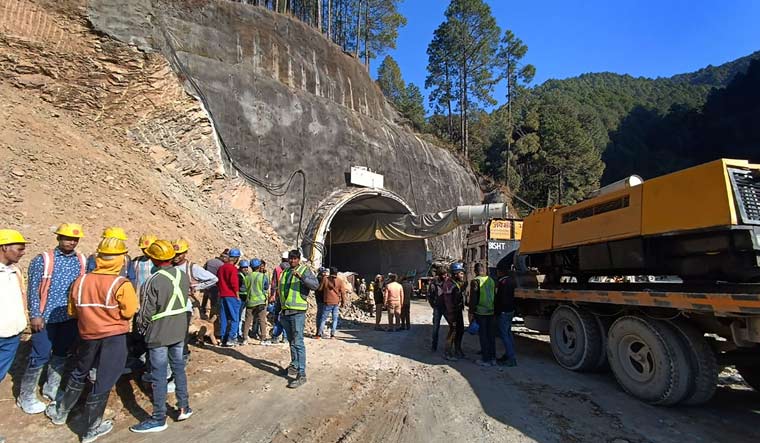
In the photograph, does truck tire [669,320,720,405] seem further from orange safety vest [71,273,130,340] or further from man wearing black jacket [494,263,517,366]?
orange safety vest [71,273,130,340]

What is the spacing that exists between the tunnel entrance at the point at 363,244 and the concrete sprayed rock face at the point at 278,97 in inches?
21.4

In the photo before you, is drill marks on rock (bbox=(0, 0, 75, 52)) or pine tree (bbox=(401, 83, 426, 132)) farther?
pine tree (bbox=(401, 83, 426, 132))

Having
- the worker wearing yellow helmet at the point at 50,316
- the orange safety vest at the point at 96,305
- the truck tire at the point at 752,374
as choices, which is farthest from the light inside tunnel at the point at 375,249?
the orange safety vest at the point at 96,305

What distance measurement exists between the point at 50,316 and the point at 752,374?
781 cm

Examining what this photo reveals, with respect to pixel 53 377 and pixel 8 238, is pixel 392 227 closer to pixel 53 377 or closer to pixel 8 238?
pixel 53 377

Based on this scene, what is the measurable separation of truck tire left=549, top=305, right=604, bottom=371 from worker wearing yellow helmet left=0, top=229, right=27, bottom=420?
648cm

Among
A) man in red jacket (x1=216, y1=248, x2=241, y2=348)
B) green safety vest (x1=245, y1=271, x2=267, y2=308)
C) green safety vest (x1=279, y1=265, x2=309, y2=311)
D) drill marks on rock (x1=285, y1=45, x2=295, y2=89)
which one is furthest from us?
drill marks on rock (x1=285, y1=45, x2=295, y2=89)

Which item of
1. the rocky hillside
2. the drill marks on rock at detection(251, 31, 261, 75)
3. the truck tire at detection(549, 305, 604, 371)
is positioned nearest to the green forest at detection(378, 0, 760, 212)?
the drill marks on rock at detection(251, 31, 261, 75)

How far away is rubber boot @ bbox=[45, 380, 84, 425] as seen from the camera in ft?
12.2

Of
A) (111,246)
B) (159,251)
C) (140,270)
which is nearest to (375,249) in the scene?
(140,270)

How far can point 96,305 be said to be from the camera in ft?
11.6

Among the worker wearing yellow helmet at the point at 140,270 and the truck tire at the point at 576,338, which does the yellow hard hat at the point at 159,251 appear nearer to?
the worker wearing yellow helmet at the point at 140,270

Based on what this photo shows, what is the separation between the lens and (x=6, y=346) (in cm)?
338

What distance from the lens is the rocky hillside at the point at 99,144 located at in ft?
25.2
